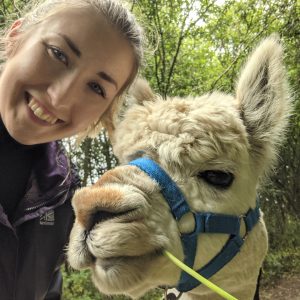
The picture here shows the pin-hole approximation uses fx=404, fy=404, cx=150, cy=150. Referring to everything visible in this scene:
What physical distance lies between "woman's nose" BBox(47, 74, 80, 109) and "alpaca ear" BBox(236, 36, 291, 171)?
0.79 metres

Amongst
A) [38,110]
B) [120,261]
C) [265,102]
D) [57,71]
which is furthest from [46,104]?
[265,102]

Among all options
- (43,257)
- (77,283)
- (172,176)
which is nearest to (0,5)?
(77,283)

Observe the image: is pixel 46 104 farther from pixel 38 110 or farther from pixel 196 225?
pixel 196 225

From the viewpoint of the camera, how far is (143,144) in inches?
67.5

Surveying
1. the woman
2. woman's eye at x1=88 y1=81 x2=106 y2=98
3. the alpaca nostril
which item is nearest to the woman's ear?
the woman

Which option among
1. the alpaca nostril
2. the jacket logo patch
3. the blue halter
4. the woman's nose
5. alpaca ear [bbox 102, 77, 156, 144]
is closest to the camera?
the alpaca nostril

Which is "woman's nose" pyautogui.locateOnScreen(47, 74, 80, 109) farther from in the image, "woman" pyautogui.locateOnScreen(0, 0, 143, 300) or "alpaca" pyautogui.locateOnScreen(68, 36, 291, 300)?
"alpaca" pyautogui.locateOnScreen(68, 36, 291, 300)

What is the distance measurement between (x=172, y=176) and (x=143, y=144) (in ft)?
0.63

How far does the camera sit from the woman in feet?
6.05

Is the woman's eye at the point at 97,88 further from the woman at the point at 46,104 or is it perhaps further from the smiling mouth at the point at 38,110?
the smiling mouth at the point at 38,110

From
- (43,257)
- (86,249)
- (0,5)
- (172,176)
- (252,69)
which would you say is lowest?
(43,257)

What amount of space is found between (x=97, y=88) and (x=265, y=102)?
0.80 meters

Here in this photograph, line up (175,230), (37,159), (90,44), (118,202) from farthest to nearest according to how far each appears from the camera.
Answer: (37,159), (90,44), (175,230), (118,202)

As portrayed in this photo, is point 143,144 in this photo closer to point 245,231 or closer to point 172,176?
point 172,176
